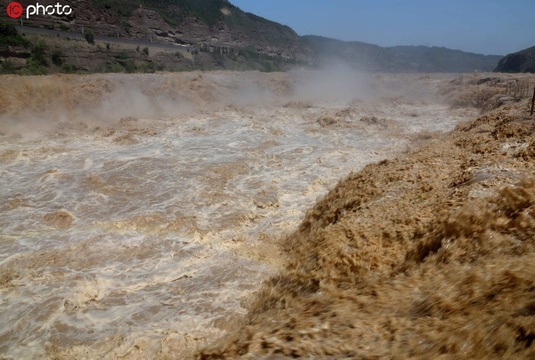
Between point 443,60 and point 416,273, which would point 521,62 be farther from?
point 416,273

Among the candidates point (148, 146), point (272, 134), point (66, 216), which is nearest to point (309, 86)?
point (272, 134)

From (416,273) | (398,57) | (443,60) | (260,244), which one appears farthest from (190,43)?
(443,60)

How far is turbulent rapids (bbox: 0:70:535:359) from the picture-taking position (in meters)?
3.20

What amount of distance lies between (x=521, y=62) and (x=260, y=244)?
56.4 m

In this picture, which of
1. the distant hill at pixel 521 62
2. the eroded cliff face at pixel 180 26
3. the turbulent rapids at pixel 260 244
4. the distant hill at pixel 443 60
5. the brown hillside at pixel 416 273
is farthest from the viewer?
the distant hill at pixel 443 60

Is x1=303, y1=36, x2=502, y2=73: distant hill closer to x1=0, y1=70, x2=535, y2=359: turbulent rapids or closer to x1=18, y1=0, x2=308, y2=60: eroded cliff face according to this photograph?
x1=18, y1=0, x2=308, y2=60: eroded cliff face

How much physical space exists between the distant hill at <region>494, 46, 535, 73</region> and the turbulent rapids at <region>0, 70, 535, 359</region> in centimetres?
4316

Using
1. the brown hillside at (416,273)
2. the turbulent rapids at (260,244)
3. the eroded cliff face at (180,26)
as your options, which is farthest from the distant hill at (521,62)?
the brown hillside at (416,273)

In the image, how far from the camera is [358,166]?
38.9 feet

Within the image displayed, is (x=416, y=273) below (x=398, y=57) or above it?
below

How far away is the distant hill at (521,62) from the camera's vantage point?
48.4 meters

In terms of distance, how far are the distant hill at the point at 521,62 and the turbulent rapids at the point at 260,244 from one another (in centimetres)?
4316

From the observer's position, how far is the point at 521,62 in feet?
168

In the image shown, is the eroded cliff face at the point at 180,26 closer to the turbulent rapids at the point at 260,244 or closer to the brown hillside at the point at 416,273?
the turbulent rapids at the point at 260,244
